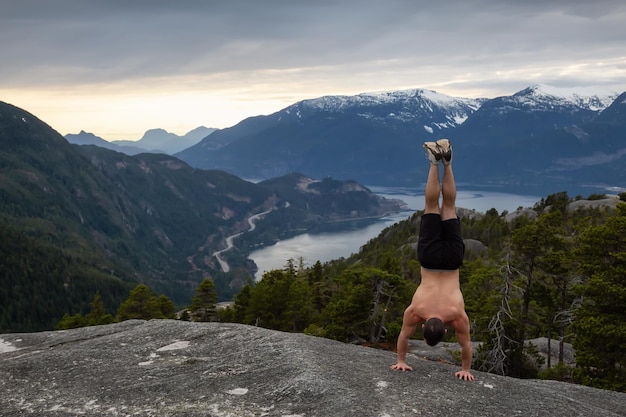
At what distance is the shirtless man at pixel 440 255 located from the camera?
10.9 meters

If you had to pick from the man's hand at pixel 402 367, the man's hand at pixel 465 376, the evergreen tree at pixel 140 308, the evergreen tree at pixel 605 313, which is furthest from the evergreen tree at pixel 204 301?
the man's hand at pixel 465 376

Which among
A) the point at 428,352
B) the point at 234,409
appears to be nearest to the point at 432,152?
the point at 234,409

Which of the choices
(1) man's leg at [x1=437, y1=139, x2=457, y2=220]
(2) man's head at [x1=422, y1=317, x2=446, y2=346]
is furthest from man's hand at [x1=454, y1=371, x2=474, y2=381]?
(1) man's leg at [x1=437, y1=139, x2=457, y2=220]

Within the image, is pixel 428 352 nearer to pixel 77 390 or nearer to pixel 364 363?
pixel 364 363

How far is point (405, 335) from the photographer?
11.8 metres

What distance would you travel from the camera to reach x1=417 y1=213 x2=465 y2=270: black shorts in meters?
10.9

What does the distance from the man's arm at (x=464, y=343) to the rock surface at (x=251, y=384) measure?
0.87ft

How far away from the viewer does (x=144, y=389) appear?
1085 centimetres

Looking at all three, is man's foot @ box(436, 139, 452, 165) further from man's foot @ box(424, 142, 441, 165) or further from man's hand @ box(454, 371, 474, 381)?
man's hand @ box(454, 371, 474, 381)

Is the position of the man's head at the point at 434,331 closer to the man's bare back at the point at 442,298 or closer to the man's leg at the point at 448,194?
the man's bare back at the point at 442,298

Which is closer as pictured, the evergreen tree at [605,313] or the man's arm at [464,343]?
the man's arm at [464,343]

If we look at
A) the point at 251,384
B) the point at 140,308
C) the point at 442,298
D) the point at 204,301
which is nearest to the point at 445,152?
the point at 442,298

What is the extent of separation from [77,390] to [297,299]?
36.5 meters

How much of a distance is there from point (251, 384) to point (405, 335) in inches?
155
